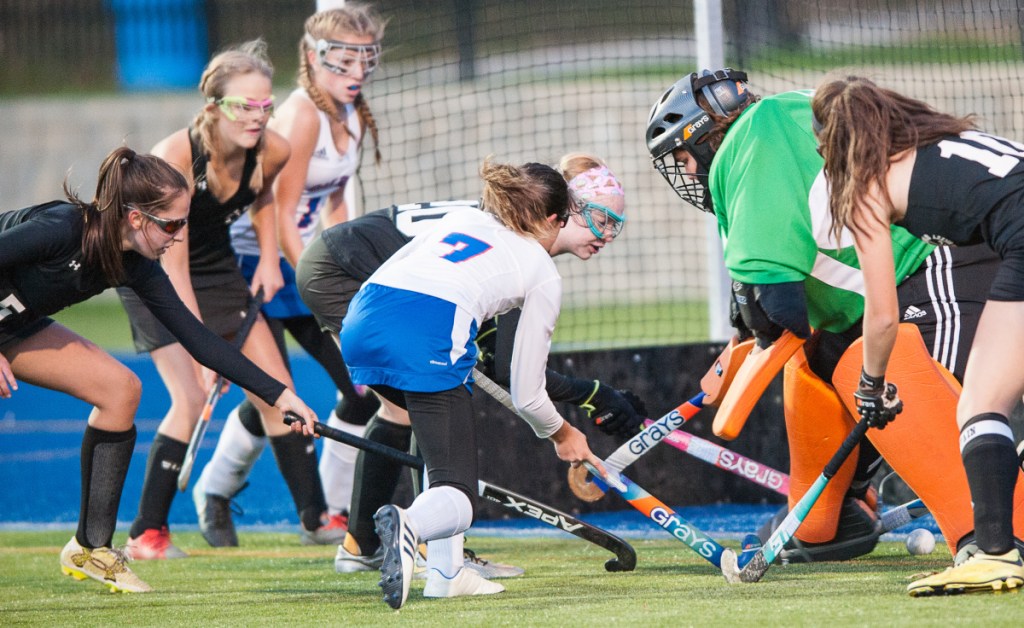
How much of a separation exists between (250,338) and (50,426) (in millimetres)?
5388

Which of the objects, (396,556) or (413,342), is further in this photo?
(413,342)

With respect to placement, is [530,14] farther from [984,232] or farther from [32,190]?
[984,232]

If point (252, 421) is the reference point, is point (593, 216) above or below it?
above

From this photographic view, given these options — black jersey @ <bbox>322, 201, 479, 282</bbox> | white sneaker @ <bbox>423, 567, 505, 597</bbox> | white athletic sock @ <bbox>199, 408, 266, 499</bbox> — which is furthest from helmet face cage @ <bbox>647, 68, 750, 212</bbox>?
white athletic sock @ <bbox>199, 408, 266, 499</bbox>

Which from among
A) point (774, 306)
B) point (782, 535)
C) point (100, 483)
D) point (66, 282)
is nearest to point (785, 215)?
point (774, 306)

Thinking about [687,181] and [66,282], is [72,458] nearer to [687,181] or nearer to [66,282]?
[66,282]

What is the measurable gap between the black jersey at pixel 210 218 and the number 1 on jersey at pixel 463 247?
142 cm

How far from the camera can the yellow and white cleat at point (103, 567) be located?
4.46 m

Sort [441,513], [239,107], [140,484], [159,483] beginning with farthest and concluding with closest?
[140,484]
[159,483]
[239,107]
[441,513]

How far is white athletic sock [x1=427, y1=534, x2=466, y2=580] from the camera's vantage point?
13.5ft

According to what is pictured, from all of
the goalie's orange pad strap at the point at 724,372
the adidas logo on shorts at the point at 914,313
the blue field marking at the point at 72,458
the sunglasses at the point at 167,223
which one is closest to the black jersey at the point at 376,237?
the sunglasses at the point at 167,223

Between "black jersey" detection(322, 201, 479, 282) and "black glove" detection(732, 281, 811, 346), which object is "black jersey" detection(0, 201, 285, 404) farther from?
"black glove" detection(732, 281, 811, 346)

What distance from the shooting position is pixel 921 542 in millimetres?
4484

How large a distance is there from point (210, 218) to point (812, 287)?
7.74ft
